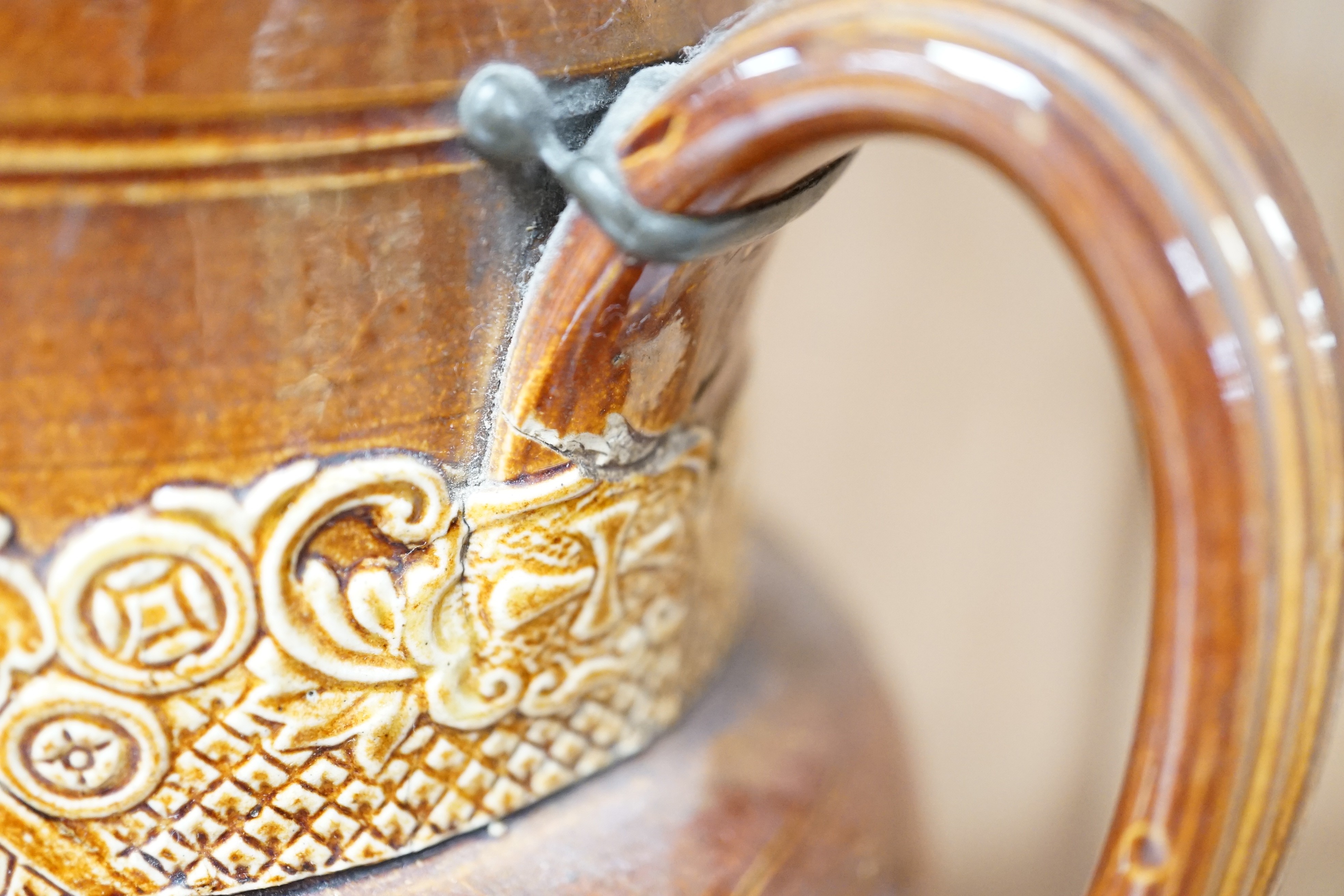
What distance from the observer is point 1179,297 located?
0.21 meters

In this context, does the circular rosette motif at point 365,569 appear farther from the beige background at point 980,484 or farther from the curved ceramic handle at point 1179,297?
the beige background at point 980,484

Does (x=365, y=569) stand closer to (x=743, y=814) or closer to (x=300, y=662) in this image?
(x=300, y=662)

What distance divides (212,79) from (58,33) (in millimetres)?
27

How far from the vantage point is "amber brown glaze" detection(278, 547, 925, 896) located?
303mm

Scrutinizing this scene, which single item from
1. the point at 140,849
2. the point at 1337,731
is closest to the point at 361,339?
the point at 140,849

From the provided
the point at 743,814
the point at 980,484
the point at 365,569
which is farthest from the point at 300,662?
the point at 980,484

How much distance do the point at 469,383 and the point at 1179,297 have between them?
0.51 ft

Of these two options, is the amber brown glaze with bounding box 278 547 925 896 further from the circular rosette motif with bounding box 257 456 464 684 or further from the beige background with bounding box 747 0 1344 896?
the beige background with bounding box 747 0 1344 896

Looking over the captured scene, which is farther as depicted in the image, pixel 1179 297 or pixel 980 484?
pixel 980 484

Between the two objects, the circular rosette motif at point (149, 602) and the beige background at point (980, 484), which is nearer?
the circular rosette motif at point (149, 602)

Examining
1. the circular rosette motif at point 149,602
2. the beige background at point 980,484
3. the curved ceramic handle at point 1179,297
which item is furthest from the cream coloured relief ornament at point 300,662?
the beige background at point 980,484

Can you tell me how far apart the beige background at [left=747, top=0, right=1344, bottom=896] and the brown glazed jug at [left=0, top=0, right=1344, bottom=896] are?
0.48 meters

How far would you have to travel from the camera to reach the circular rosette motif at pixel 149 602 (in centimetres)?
24

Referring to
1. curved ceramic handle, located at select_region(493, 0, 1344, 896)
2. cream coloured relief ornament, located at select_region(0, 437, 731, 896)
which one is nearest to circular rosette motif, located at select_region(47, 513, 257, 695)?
cream coloured relief ornament, located at select_region(0, 437, 731, 896)
